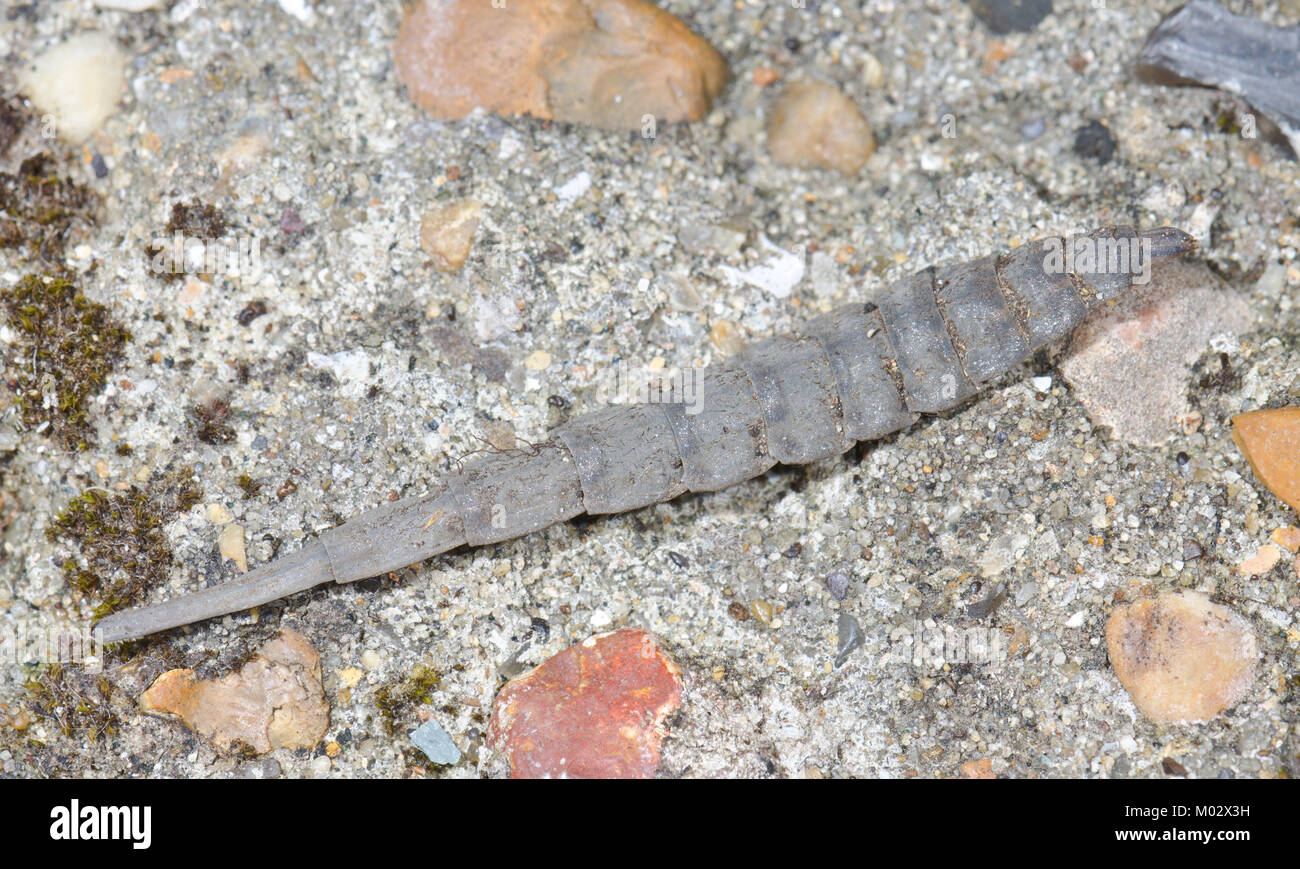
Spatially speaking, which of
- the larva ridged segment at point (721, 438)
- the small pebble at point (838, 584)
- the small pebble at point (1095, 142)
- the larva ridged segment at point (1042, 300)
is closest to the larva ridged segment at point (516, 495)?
the larva ridged segment at point (721, 438)

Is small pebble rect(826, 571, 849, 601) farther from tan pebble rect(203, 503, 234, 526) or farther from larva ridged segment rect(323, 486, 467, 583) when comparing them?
tan pebble rect(203, 503, 234, 526)

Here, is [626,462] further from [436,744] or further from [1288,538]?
[1288,538]

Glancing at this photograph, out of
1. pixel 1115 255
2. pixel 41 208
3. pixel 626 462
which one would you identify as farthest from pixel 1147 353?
pixel 41 208

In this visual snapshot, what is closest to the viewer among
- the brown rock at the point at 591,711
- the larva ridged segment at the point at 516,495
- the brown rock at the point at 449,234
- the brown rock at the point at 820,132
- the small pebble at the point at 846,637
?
the brown rock at the point at 591,711

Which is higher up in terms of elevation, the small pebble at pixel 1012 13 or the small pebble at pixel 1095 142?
the small pebble at pixel 1012 13

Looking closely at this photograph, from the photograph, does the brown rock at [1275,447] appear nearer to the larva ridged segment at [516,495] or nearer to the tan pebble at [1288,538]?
the tan pebble at [1288,538]
